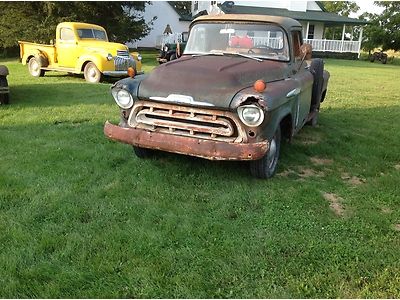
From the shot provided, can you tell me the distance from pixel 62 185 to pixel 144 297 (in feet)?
6.45

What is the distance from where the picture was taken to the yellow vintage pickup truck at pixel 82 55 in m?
11.9

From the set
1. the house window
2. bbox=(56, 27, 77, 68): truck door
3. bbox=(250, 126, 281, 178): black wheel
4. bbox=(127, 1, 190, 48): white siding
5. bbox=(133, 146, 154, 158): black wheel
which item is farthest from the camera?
bbox=(127, 1, 190, 48): white siding

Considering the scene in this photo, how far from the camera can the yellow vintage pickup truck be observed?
11.9 metres

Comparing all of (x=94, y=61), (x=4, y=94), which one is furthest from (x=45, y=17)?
(x=4, y=94)

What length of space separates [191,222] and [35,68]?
12.1 m

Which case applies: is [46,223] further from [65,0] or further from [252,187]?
[65,0]

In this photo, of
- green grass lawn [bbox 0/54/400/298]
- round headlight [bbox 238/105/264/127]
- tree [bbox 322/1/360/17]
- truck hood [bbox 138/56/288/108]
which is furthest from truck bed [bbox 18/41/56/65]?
tree [bbox 322/1/360/17]

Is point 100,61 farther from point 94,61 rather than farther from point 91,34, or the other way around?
point 91,34

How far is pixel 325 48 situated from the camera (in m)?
30.6

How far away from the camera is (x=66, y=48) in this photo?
12.7m

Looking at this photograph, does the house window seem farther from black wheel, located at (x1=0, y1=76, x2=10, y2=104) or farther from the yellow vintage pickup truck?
black wheel, located at (x1=0, y1=76, x2=10, y2=104)

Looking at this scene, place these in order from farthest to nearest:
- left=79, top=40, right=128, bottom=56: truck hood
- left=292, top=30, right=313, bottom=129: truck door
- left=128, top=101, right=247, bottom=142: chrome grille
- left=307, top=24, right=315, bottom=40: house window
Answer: left=307, top=24, right=315, bottom=40: house window
left=79, top=40, right=128, bottom=56: truck hood
left=292, top=30, right=313, bottom=129: truck door
left=128, top=101, right=247, bottom=142: chrome grille

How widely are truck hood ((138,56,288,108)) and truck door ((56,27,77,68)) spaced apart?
910 centimetres

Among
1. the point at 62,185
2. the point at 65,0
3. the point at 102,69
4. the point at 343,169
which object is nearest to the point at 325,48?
the point at 65,0
